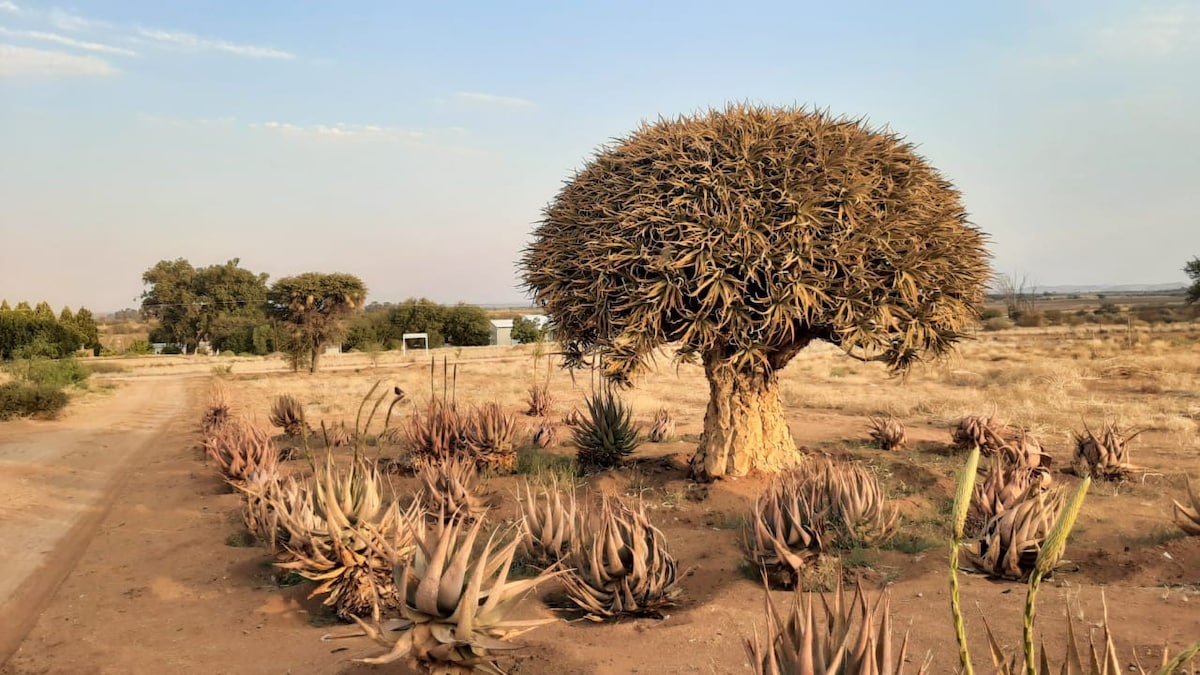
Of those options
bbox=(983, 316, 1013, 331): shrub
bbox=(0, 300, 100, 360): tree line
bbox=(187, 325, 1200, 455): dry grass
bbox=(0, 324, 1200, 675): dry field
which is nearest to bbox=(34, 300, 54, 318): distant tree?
bbox=(0, 300, 100, 360): tree line

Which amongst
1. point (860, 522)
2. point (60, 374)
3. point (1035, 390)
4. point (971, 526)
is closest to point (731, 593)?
point (860, 522)

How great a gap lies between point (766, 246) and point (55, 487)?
10.1 meters

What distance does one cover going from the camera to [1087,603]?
4.80 meters

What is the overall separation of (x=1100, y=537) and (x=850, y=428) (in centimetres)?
714

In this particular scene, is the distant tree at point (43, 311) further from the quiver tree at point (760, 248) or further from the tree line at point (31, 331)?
the quiver tree at point (760, 248)

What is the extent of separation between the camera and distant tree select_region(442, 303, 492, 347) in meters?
67.1

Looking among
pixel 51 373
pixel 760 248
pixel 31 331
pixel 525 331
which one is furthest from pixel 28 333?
pixel 760 248

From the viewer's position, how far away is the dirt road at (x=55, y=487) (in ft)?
21.1

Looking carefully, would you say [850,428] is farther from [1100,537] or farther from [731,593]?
[731,593]

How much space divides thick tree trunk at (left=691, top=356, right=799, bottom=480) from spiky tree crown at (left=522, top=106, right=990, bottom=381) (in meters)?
0.54

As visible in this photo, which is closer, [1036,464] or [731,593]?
[731,593]

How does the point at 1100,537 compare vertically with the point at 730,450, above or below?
below

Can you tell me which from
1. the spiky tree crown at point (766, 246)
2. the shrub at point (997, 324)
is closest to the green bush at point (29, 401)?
the spiky tree crown at point (766, 246)

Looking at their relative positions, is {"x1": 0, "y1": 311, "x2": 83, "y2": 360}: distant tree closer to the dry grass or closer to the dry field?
the dry grass
